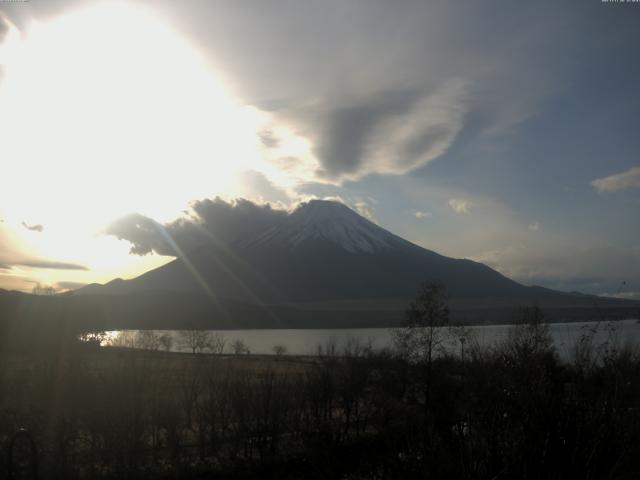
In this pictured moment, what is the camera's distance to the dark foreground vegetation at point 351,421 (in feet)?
15.6

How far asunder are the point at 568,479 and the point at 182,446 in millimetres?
18506

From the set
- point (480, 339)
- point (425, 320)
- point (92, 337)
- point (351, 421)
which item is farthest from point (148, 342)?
point (351, 421)

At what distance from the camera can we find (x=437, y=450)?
530 cm

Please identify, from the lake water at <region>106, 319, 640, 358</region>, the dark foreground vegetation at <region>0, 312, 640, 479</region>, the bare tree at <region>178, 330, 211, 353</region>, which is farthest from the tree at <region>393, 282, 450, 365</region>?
the bare tree at <region>178, 330, 211, 353</region>

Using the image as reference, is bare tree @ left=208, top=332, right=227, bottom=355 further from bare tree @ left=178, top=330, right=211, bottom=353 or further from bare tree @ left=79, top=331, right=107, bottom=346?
bare tree @ left=79, top=331, right=107, bottom=346

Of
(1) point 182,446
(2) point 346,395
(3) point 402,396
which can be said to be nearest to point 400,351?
(3) point 402,396

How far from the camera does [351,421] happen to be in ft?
87.0

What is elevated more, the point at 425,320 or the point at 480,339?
the point at 425,320

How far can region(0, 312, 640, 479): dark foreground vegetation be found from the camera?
476cm

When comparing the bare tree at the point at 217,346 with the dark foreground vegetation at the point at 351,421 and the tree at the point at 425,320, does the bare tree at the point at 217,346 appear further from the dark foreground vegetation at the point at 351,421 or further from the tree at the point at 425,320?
the dark foreground vegetation at the point at 351,421

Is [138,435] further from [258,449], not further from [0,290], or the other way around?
[0,290]

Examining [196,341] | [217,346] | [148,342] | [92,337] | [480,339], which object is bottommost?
[217,346]

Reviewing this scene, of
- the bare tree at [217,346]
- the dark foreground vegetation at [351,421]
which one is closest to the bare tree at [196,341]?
the bare tree at [217,346]

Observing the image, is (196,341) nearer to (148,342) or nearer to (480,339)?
(148,342)
